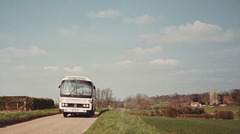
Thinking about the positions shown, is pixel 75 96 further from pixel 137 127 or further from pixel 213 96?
pixel 213 96

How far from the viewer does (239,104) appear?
90.6m

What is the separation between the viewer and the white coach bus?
16953 mm

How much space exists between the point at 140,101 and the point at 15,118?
3065 inches

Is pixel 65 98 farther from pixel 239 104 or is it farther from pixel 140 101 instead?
pixel 239 104

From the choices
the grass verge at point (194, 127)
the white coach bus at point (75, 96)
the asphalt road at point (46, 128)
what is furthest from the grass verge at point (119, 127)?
the white coach bus at point (75, 96)

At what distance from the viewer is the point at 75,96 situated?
17.1m

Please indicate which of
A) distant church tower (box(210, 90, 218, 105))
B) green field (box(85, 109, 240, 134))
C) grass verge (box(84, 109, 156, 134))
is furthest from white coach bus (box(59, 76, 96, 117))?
distant church tower (box(210, 90, 218, 105))

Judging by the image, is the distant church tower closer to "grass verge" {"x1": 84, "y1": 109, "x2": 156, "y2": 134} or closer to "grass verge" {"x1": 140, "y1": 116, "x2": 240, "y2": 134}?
"grass verge" {"x1": 140, "y1": 116, "x2": 240, "y2": 134}

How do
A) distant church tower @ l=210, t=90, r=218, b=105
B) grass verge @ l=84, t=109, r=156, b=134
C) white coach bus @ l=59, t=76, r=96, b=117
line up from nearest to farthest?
grass verge @ l=84, t=109, r=156, b=134 < white coach bus @ l=59, t=76, r=96, b=117 < distant church tower @ l=210, t=90, r=218, b=105

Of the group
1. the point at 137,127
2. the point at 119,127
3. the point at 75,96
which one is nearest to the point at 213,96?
the point at 75,96

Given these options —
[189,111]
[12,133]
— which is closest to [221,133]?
[12,133]

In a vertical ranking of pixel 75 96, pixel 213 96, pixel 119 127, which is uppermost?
pixel 75 96

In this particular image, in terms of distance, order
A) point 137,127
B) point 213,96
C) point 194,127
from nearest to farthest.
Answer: point 137,127
point 194,127
point 213,96

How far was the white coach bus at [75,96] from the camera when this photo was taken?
667 inches
